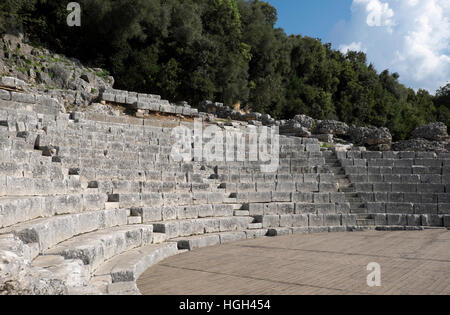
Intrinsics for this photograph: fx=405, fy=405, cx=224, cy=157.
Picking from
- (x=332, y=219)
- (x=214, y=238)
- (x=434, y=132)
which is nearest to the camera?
(x=214, y=238)

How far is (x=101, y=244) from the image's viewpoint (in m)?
5.06

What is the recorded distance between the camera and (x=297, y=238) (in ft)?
29.6

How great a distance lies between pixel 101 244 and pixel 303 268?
2.84m

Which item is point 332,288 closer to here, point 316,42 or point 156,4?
point 156,4

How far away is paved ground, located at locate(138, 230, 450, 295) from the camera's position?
15.5 feet

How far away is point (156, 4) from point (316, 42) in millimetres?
19715

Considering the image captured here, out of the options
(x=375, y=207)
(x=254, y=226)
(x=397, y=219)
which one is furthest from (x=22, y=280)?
(x=375, y=207)

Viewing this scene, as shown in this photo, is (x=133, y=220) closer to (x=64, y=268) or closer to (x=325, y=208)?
(x=64, y=268)

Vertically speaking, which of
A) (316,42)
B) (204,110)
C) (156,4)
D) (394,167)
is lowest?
(394,167)

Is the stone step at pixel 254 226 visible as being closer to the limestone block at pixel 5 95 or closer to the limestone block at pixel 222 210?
the limestone block at pixel 222 210

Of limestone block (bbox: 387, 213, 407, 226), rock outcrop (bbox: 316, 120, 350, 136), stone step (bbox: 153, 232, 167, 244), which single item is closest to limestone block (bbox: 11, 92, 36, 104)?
stone step (bbox: 153, 232, 167, 244)

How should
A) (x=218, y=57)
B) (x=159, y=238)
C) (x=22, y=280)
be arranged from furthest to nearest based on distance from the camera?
(x=218, y=57), (x=159, y=238), (x=22, y=280)

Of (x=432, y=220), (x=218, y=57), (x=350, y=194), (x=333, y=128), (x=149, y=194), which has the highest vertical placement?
(x=218, y=57)
